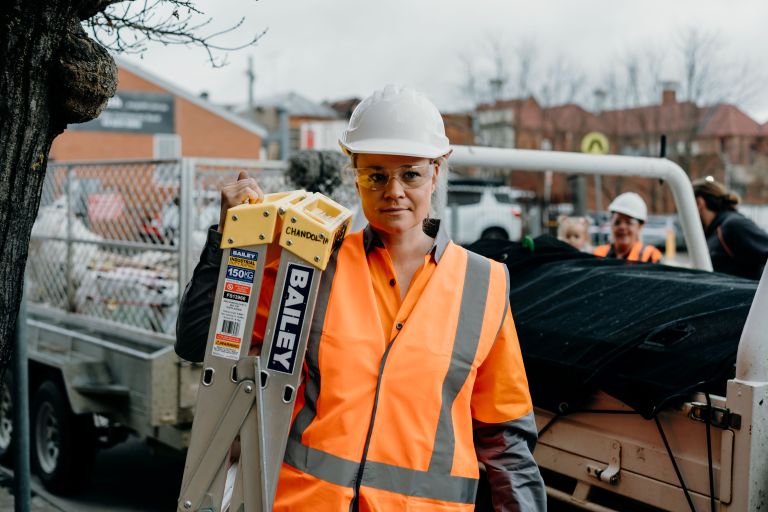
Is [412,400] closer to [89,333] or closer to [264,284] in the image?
[264,284]

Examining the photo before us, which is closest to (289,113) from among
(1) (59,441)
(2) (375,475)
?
(1) (59,441)

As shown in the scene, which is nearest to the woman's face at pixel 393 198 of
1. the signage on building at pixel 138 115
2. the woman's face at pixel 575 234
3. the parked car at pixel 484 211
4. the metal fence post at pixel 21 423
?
the metal fence post at pixel 21 423

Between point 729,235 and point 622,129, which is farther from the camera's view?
point 622,129

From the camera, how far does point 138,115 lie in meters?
34.6

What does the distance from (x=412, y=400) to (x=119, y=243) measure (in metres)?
4.48

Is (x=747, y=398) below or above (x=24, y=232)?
below

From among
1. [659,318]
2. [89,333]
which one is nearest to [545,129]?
[89,333]

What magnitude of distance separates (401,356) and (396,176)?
0.45 meters

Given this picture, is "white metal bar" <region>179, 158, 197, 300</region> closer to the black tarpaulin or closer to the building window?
the black tarpaulin

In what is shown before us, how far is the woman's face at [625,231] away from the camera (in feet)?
23.0

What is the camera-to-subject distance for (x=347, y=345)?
80.2 inches

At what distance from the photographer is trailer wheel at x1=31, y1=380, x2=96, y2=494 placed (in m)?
6.01

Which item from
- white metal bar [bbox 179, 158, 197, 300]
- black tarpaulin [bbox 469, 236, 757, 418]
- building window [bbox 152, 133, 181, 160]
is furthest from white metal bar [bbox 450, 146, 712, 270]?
building window [bbox 152, 133, 181, 160]

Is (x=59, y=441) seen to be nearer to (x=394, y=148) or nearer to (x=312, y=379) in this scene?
(x=312, y=379)
